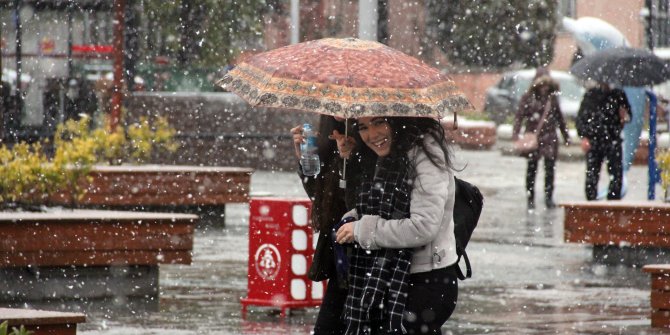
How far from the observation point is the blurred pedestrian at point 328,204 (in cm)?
645

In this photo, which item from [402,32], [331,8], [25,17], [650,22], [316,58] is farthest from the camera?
[402,32]

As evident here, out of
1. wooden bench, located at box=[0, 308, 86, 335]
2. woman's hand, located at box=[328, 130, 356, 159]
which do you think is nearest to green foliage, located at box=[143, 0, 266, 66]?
wooden bench, located at box=[0, 308, 86, 335]

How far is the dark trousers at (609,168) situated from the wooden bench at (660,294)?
24.9 feet

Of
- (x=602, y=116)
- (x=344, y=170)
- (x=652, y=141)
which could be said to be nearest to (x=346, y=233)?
(x=344, y=170)

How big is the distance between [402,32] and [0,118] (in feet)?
103

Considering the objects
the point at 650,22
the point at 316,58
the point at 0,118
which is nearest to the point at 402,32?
the point at 650,22

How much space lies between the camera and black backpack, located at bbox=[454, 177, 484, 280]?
6.38 metres

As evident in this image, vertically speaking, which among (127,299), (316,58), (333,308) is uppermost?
(316,58)

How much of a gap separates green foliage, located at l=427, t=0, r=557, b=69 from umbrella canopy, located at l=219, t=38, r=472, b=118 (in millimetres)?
43894

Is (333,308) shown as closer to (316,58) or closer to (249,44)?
(316,58)

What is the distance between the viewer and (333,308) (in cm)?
648

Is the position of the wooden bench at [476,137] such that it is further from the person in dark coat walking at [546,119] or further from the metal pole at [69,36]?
the person in dark coat walking at [546,119]

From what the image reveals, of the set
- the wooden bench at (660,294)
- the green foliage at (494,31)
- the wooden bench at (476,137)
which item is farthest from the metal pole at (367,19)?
the green foliage at (494,31)

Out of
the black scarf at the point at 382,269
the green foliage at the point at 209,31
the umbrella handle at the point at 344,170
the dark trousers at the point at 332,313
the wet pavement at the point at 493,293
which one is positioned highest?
the green foliage at the point at 209,31
